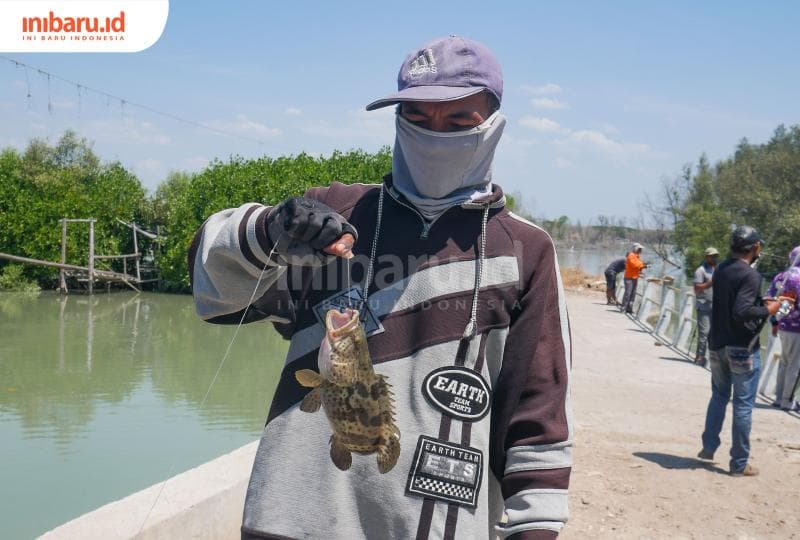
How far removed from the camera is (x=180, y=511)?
3.79m

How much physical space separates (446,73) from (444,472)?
109 cm

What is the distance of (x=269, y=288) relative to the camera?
206cm

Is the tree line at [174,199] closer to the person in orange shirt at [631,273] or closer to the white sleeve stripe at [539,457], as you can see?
the person in orange shirt at [631,273]

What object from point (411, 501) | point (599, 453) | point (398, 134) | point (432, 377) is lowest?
point (599, 453)

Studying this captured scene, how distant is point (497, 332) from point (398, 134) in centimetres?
69

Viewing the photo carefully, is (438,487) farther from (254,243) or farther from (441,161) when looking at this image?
(441,161)

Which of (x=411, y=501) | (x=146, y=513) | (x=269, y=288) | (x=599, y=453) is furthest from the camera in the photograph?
(x=599, y=453)

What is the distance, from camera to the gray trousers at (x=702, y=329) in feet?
40.2

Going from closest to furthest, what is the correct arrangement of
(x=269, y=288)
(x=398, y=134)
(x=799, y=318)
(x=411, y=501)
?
(x=411, y=501) < (x=269, y=288) < (x=398, y=134) < (x=799, y=318)

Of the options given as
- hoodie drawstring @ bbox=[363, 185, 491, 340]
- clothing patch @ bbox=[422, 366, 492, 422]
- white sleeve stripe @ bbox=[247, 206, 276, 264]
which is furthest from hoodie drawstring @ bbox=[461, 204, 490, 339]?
white sleeve stripe @ bbox=[247, 206, 276, 264]

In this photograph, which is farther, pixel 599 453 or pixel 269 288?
pixel 599 453

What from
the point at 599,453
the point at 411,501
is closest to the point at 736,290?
the point at 599,453

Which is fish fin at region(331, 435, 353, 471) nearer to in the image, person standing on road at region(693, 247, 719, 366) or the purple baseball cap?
the purple baseball cap

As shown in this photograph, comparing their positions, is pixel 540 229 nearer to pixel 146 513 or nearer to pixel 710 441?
pixel 146 513
